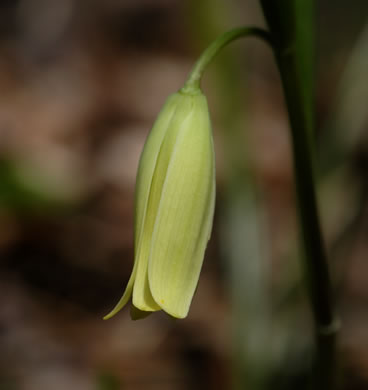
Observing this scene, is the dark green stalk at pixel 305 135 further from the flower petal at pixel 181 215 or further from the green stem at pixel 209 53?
the flower petal at pixel 181 215

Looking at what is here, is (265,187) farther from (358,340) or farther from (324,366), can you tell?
(324,366)

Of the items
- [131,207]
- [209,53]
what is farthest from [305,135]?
[131,207]

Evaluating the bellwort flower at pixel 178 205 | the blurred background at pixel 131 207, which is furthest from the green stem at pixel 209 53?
the blurred background at pixel 131 207

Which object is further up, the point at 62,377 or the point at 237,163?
the point at 237,163

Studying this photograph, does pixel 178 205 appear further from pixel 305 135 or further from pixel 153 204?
pixel 305 135

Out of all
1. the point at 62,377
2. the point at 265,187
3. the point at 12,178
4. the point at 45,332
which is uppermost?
the point at 265,187

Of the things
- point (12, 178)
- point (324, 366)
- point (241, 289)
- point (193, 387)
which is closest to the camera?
point (324, 366)

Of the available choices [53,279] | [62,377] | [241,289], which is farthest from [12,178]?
[241,289]
